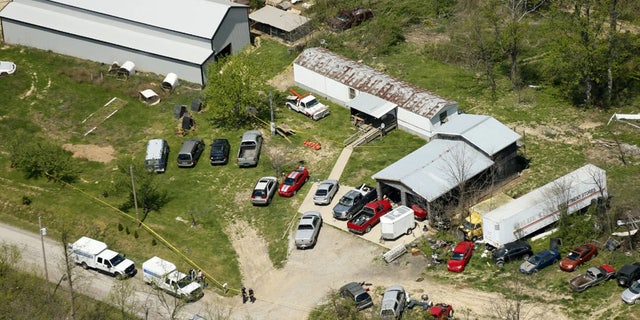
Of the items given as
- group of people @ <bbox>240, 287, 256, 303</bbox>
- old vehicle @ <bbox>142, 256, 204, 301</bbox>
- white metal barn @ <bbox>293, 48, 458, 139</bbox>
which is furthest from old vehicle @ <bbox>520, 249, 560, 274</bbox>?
old vehicle @ <bbox>142, 256, 204, 301</bbox>

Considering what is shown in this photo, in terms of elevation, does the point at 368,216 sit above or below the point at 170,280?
above

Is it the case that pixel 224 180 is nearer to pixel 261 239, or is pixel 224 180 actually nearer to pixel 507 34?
pixel 261 239

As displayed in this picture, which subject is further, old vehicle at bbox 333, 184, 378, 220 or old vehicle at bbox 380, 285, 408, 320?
old vehicle at bbox 333, 184, 378, 220

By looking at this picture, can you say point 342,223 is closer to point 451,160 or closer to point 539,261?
point 451,160

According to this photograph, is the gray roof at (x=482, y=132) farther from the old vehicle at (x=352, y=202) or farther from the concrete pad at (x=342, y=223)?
the old vehicle at (x=352, y=202)

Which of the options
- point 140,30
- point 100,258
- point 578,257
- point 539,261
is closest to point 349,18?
point 140,30

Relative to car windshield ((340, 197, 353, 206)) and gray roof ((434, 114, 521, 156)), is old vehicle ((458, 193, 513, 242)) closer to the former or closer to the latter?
gray roof ((434, 114, 521, 156))

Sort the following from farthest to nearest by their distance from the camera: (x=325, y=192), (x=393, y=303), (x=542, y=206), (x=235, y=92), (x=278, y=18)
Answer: (x=278, y=18)
(x=235, y=92)
(x=325, y=192)
(x=542, y=206)
(x=393, y=303)
